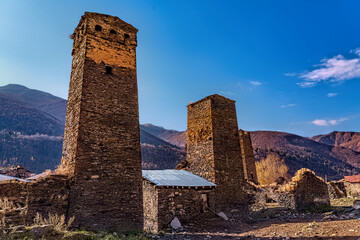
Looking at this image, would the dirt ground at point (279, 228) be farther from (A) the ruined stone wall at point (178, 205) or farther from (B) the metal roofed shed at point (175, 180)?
(B) the metal roofed shed at point (175, 180)

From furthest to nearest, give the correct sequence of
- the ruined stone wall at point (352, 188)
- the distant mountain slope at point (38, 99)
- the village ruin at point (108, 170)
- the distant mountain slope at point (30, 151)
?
the distant mountain slope at point (38, 99)
the distant mountain slope at point (30, 151)
the ruined stone wall at point (352, 188)
the village ruin at point (108, 170)

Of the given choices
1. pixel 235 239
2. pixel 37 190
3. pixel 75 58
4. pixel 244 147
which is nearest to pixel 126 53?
pixel 75 58

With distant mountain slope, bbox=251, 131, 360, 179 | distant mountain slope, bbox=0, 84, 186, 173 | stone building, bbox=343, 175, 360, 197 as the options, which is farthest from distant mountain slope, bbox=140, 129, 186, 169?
distant mountain slope, bbox=251, 131, 360, 179

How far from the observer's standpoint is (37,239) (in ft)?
18.2

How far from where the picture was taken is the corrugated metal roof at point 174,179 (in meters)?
12.4

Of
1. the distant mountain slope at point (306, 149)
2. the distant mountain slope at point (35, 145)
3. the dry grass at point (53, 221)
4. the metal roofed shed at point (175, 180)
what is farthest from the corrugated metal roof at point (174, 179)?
the distant mountain slope at point (306, 149)

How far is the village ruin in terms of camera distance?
843cm

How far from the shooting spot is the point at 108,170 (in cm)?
945

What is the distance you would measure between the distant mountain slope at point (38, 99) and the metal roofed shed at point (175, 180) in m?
84.1

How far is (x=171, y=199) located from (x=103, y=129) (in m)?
5.08

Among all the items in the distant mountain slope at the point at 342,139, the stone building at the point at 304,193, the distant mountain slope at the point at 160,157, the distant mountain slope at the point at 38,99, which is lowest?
the stone building at the point at 304,193

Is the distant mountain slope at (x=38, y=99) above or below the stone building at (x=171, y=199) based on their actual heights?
above

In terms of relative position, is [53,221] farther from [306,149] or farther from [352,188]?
[306,149]

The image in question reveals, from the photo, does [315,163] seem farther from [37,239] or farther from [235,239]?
[37,239]
